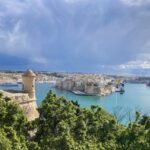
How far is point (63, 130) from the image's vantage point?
1862 cm

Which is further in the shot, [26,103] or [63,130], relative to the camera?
[26,103]

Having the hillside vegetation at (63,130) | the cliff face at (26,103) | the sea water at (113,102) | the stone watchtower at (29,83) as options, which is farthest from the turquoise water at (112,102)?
the cliff face at (26,103)

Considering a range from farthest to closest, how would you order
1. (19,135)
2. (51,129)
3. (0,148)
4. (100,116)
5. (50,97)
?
(100,116) < (50,97) < (51,129) < (19,135) < (0,148)

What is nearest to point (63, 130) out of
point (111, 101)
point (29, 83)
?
point (29, 83)

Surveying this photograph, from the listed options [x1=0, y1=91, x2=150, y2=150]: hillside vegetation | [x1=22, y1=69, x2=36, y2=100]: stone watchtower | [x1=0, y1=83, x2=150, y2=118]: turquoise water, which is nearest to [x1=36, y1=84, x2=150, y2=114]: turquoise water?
[x1=0, y1=83, x2=150, y2=118]: turquoise water

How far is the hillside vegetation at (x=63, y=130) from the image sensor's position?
1734 centimetres

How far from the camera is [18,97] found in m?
21.6

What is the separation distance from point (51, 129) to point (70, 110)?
1423 millimetres

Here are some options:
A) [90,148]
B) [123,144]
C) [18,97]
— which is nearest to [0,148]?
[90,148]

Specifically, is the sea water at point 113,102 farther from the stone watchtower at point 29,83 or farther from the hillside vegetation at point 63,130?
the hillside vegetation at point 63,130

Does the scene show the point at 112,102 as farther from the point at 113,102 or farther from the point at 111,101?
the point at 111,101

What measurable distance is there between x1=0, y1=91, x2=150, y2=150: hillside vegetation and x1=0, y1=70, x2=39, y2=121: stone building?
6.19 feet

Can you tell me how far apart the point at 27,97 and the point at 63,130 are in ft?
14.3

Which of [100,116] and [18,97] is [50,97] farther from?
[100,116]
